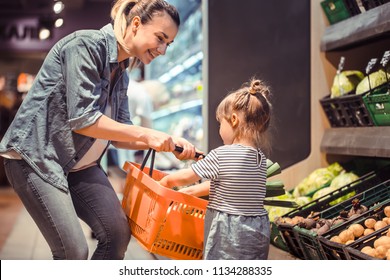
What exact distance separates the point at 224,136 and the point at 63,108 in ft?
2.00

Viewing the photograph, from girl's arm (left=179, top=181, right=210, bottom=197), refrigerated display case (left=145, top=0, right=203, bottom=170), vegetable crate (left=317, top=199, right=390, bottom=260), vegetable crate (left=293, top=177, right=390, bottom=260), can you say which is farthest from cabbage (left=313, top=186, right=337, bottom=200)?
refrigerated display case (left=145, top=0, right=203, bottom=170)

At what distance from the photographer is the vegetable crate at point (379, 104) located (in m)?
3.15

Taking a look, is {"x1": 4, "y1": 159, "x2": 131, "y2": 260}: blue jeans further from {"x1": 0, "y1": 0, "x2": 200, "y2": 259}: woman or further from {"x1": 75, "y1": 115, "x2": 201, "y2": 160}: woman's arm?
{"x1": 75, "y1": 115, "x2": 201, "y2": 160}: woman's arm

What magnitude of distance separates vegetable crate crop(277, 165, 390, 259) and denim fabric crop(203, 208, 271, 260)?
1.86 ft

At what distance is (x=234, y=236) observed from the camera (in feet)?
8.19

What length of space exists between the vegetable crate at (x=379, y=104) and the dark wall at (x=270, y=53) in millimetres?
583

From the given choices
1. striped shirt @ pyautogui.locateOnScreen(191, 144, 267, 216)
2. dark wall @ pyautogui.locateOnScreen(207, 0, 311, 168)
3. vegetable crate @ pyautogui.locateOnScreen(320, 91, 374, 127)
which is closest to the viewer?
striped shirt @ pyautogui.locateOnScreen(191, 144, 267, 216)

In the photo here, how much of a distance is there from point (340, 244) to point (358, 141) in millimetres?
828

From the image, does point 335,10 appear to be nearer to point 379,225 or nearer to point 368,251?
point 379,225

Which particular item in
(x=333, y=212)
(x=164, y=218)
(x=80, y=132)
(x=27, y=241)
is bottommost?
(x=27, y=241)

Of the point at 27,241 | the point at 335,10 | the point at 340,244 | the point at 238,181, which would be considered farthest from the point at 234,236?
the point at 27,241

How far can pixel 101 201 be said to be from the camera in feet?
8.38

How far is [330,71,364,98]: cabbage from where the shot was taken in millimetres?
3658
